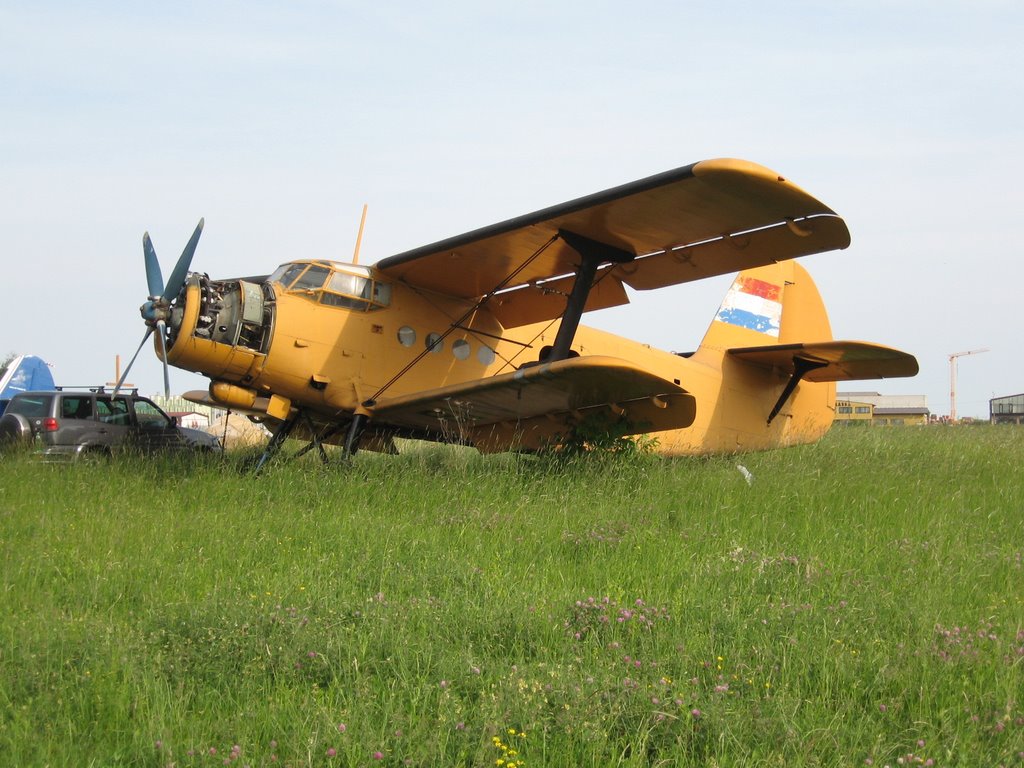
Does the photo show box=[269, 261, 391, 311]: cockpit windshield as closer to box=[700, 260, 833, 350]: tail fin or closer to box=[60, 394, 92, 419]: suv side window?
box=[60, 394, 92, 419]: suv side window

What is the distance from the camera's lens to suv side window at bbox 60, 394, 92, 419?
12.5 metres

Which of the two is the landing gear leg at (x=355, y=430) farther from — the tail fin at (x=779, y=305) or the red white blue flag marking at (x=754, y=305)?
the tail fin at (x=779, y=305)

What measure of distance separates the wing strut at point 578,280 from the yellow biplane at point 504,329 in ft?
0.06

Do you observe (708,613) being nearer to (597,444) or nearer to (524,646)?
(524,646)

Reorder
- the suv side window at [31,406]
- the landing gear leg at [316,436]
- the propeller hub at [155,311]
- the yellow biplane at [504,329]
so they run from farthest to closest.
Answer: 1. the suv side window at [31,406]
2. the landing gear leg at [316,436]
3. the propeller hub at [155,311]
4. the yellow biplane at [504,329]

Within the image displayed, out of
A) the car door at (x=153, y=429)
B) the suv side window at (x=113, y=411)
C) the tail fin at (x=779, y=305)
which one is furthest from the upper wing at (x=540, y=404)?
the suv side window at (x=113, y=411)

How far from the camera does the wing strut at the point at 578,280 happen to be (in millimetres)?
10055

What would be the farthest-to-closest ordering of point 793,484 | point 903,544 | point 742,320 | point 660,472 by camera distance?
1. point 742,320
2. point 660,472
3. point 793,484
4. point 903,544

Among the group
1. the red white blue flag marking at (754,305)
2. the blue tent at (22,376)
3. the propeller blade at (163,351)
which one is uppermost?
the red white blue flag marking at (754,305)

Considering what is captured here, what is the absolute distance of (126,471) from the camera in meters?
9.48

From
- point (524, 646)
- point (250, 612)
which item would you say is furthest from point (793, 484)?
point (250, 612)

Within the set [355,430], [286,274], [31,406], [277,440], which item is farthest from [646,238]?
[31,406]

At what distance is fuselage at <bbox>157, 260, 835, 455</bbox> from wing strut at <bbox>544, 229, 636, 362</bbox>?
5.57ft

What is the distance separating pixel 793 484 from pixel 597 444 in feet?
7.69
